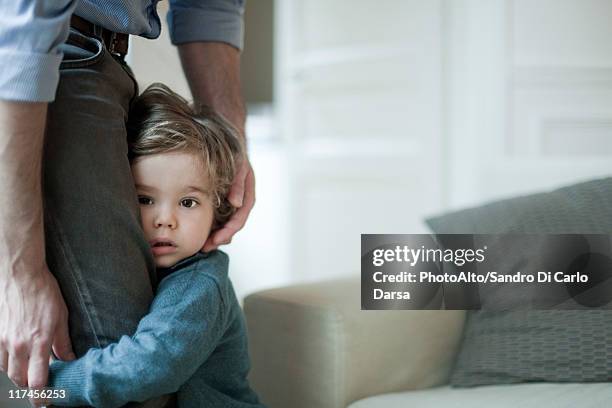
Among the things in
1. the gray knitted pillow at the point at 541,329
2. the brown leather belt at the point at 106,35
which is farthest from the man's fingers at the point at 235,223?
the gray knitted pillow at the point at 541,329

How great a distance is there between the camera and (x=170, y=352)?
71 cm

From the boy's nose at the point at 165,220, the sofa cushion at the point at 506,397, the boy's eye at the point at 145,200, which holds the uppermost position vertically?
the boy's eye at the point at 145,200

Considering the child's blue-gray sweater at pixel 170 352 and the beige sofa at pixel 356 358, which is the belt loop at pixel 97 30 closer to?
the child's blue-gray sweater at pixel 170 352

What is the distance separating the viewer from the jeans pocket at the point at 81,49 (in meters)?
0.70

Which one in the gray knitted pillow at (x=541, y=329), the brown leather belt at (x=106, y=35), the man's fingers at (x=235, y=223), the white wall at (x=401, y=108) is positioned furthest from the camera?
the white wall at (x=401, y=108)

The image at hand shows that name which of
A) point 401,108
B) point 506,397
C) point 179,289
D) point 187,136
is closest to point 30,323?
point 179,289

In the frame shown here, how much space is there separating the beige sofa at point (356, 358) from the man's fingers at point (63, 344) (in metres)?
0.34

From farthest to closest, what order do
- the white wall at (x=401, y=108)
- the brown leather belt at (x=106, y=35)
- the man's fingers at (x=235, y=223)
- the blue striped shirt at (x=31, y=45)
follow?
the white wall at (x=401, y=108) < the man's fingers at (x=235, y=223) < the brown leather belt at (x=106, y=35) < the blue striped shirt at (x=31, y=45)

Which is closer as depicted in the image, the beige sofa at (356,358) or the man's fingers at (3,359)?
the man's fingers at (3,359)

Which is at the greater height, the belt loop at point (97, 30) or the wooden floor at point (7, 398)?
the belt loop at point (97, 30)

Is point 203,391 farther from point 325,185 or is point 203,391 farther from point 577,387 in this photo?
point 325,185

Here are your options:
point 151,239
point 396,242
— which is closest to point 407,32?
point 396,242

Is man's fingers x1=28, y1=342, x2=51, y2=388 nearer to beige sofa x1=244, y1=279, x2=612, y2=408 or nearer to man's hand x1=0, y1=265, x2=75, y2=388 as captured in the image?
man's hand x1=0, y1=265, x2=75, y2=388

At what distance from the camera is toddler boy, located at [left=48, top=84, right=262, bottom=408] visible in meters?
0.70
